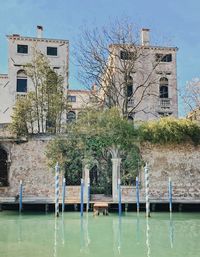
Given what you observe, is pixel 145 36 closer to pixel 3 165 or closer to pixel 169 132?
pixel 169 132

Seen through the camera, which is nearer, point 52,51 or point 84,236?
point 84,236

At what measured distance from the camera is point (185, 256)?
383 inches

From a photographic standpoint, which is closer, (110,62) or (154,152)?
(154,152)

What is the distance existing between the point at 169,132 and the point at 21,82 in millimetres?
14538

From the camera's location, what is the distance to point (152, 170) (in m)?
21.5

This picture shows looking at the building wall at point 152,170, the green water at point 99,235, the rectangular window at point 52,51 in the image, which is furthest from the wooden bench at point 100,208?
the rectangular window at point 52,51

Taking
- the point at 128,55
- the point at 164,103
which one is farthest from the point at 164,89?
the point at 128,55

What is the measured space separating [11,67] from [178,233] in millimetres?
21909

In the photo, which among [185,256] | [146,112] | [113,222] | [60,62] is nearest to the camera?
[185,256]

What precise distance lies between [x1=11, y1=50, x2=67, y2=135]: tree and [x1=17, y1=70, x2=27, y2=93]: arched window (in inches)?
186

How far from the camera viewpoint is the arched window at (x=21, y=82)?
104 ft

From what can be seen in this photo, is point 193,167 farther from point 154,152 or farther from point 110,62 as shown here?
point 110,62

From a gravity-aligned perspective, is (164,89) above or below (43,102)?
above

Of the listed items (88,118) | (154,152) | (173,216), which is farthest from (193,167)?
(88,118)
